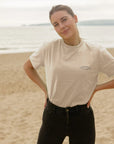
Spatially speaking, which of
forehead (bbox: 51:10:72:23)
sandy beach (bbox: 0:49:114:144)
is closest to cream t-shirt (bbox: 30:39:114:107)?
forehead (bbox: 51:10:72:23)

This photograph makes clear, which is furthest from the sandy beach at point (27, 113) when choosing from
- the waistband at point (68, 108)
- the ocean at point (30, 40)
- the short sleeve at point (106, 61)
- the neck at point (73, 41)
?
the neck at point (73, 41)

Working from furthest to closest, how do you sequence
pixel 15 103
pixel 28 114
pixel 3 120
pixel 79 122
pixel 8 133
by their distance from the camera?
pixel 15 103 → pixel 28 114 → pixel 3 120 → pixel 8 133 → pixel 79 122

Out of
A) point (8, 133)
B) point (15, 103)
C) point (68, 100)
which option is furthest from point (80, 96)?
point (15, 103)

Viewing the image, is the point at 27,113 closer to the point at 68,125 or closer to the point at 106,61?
the point at 68,125

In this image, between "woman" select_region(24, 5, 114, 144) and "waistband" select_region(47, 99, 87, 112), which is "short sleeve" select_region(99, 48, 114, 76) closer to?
"woman" select_region(24, 5, 114, 144)

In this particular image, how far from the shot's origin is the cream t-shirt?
1693 mm

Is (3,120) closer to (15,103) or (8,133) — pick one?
(8,133)

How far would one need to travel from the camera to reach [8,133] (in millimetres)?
5379

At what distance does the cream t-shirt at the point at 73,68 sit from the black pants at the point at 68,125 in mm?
66

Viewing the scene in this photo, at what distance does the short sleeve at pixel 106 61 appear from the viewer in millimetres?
1712

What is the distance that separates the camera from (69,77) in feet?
5.57

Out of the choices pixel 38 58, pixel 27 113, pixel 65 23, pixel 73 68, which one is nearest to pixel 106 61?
pixel 73 68

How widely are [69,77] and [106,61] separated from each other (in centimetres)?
35

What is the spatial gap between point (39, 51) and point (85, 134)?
852mm
